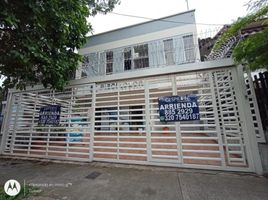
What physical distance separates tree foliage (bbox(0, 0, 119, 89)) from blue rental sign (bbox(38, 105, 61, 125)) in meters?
1.25

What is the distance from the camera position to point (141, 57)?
8742 millimetres

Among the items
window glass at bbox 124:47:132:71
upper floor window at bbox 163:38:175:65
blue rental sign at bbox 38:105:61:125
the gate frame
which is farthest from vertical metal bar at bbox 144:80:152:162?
window glass at bbox 124:47:132:71

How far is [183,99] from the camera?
13.2 ft

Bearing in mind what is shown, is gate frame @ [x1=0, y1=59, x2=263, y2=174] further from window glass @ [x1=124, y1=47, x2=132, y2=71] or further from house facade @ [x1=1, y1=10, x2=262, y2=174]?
window glass @ [x1=124, y1=47, x2=132, y2=71]

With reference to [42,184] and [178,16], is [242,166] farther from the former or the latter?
[178,16]

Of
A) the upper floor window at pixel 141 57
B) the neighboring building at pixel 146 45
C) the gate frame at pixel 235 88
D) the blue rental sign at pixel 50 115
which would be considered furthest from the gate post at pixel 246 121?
the blue rental sign at pixel 50 115

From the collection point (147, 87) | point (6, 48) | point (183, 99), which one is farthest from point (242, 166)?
point (6, 48)

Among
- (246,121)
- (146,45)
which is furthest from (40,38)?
(146,45)

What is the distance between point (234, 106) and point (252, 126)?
Result: 0.61 m

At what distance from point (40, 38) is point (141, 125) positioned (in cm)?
369

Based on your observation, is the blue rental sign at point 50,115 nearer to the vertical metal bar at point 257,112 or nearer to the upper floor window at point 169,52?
the upper floor window at point 169,52

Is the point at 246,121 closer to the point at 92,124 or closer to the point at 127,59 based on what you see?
the point at 92,124

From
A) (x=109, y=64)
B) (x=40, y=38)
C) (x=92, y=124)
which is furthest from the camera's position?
(x=109, y=64)

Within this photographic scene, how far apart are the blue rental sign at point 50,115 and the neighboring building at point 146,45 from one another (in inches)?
112
